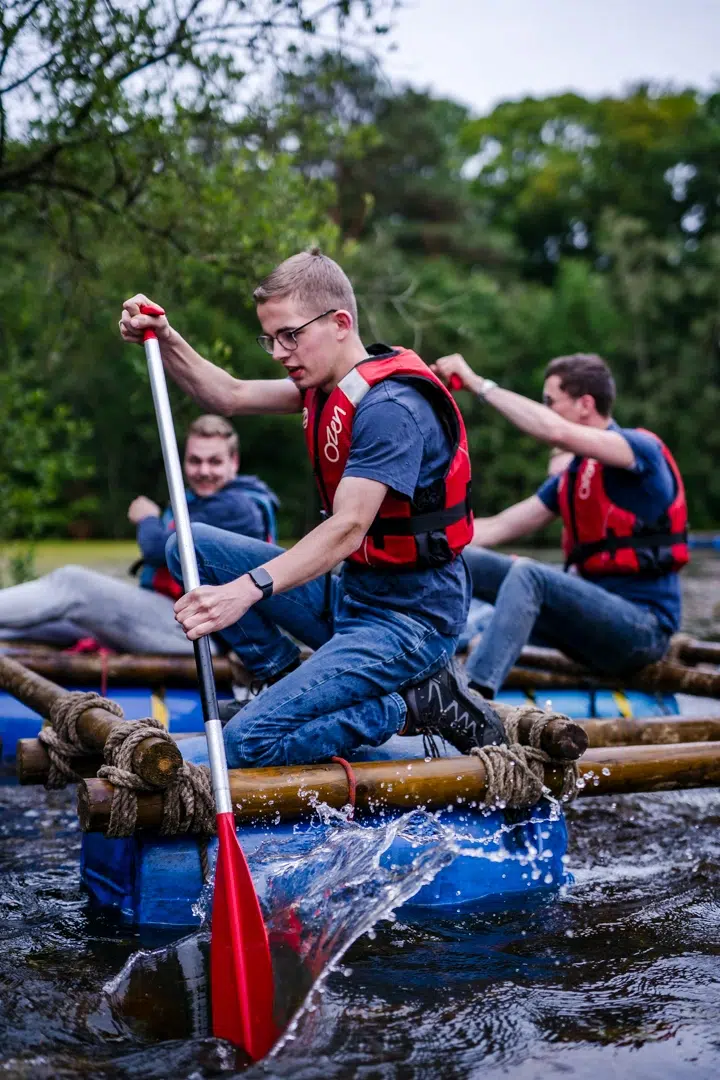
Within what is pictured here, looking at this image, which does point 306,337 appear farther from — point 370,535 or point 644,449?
point 644,449

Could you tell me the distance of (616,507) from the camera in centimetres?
525

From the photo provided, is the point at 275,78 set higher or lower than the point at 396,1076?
higher

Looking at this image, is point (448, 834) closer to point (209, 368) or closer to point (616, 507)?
point (209, 368)

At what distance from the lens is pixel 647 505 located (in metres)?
5.23

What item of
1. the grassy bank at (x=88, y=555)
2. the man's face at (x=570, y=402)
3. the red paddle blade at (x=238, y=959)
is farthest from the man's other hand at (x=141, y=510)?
the grassy bank at (x=88, y=555)

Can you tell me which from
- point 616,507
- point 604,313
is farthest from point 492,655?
point 604,313

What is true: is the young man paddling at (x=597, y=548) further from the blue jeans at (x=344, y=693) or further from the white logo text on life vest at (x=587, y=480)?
the blue jeans at (x=344, y=693)

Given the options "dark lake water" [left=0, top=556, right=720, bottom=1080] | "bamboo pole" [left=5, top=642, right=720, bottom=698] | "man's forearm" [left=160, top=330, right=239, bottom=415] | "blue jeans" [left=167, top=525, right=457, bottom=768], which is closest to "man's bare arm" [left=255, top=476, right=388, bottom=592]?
"blue jeans" [left=167, top=525, right=457, bottom=768]

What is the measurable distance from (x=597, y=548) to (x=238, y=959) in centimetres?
306

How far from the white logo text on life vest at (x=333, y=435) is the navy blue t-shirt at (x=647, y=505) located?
206 cm

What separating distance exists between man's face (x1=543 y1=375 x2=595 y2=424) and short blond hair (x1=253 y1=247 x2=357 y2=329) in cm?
210

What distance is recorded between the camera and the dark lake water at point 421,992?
258 cm

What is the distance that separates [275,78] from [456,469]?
410 cm

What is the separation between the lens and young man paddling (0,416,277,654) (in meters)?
5.49
